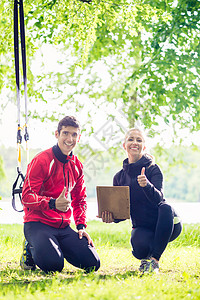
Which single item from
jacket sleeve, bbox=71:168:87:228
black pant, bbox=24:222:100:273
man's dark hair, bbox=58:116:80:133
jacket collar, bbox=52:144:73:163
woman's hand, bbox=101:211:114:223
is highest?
man's dark hair, bbox=58:116:80:133

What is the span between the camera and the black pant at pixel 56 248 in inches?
158

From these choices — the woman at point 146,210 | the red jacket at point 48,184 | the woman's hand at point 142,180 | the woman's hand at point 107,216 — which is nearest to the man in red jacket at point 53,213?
the red jacket at point 48,184

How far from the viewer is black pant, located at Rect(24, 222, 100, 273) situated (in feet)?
13.1

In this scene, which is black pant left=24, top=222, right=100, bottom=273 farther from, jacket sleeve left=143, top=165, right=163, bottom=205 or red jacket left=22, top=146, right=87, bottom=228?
jacket sleeve left=143, top=165, right=163, bottom=205

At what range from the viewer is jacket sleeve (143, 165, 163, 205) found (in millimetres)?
4070

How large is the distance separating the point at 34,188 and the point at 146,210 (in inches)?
46.5

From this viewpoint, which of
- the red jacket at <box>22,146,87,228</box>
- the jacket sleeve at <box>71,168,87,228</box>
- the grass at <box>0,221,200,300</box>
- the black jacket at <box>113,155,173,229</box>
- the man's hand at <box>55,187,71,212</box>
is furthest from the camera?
the jacket sleeve at <box>71,168,87,228</box>

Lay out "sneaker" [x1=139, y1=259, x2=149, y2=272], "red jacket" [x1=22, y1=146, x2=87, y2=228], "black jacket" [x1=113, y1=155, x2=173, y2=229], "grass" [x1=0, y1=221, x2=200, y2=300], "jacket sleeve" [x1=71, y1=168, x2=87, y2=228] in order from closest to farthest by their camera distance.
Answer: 1. "grass" [x1=0, y1=221, x2=200, y2=300]
2. "red jacket" [x1=22, y1=146, x2=87, y2=228]
3. "sneaker" [x1=139, y1=259, x2=149, y2=272]
4. "black jacket" [x1=113, y1=155, x2=173, y2=229]
5. "jacket sleeve" [x1=71, y1=168, x2=87, y2=228]

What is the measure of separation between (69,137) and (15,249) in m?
2.48

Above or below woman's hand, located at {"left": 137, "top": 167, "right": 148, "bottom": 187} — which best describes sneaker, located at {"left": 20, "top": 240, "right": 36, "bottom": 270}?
below

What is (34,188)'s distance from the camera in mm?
4086

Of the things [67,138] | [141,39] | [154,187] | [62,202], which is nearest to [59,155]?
[67,138]

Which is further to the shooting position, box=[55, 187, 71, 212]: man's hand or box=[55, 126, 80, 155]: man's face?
box=[55, 126, 80, 155]: man's face

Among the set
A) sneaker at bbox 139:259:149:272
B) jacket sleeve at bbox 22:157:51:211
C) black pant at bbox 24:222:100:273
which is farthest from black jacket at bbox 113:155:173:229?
jacket sleeve at bbox 22:157:51:211
